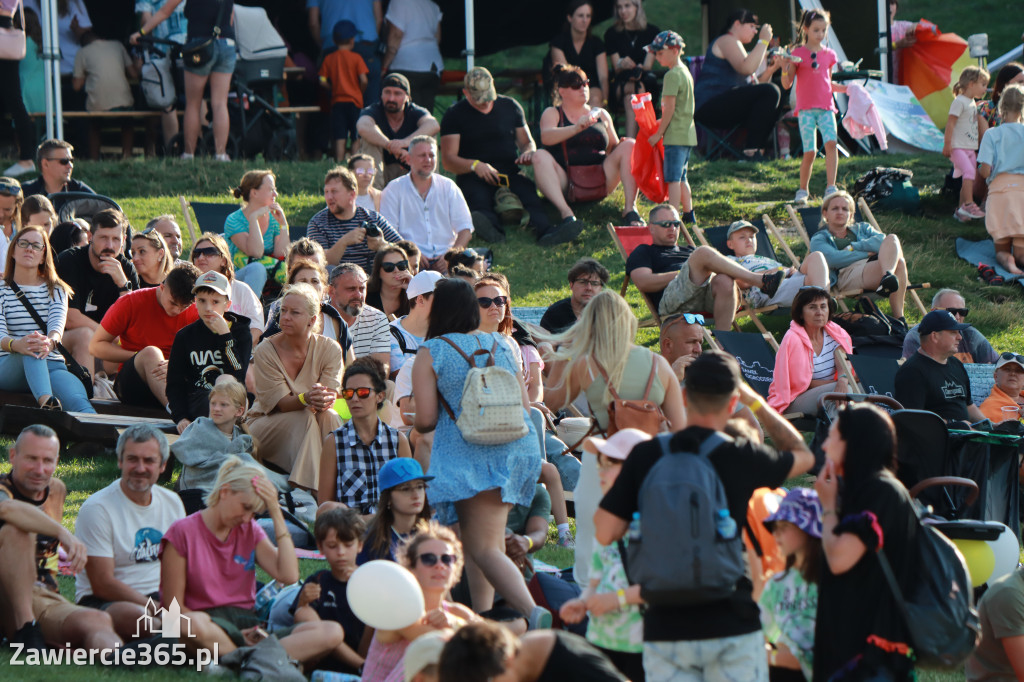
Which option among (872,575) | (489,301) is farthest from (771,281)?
(872,575)

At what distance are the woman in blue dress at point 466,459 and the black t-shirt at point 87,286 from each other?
14.3ft

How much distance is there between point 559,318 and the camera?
30.1 feet

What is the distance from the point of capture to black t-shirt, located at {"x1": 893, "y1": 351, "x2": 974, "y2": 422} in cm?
834

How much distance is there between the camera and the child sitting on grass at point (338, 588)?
17.6 feet

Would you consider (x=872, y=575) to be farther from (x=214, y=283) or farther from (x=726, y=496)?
(x=214, y=283)

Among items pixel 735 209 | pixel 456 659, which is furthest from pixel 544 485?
pixel 735 209

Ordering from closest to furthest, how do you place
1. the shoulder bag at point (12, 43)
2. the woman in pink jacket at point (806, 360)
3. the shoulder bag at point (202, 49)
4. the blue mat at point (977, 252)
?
1. the woman in pink jacket at point (806, 360)
2. the blue mat at point (977, 252)
3. the shoulder bag at point (12, 43)
4. the shoulder bag at point (202, 49)

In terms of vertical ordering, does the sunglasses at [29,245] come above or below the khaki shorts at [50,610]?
above

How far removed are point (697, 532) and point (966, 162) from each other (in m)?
10.9

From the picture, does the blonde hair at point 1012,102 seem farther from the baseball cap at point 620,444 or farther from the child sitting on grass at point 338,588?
the baseball cap at point 620,444

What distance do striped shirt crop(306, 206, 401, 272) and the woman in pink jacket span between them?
3309 millimetres

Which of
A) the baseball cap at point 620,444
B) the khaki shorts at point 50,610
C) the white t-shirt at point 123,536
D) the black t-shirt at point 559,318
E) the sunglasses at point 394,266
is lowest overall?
the khaki shorts at point 50,610

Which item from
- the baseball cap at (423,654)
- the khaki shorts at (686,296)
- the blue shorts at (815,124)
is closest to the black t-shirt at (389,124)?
the khaki shorts at (686,296)

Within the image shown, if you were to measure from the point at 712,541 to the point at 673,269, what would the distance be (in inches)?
265
